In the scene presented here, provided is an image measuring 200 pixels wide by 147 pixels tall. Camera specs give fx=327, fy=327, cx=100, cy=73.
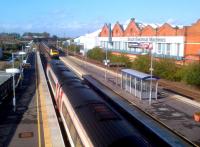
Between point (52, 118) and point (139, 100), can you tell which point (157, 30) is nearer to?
point (139, 100)

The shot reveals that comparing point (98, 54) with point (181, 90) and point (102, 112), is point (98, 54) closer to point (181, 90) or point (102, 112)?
point (181, 90)

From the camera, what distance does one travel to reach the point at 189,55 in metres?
52.3

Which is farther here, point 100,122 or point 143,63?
point 143,63

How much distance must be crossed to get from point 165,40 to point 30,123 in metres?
42.3

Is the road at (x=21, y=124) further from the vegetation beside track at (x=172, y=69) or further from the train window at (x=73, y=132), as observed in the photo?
the vegetation beside track at (x=172, y=69)

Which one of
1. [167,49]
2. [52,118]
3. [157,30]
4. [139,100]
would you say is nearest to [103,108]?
[52,118]

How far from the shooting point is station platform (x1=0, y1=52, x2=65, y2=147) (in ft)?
58.7

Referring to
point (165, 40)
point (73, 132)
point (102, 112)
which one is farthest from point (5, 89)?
point (165, 40)

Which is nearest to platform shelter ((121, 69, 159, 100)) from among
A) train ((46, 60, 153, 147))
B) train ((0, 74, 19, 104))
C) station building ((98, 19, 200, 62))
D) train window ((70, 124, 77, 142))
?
station building ((98, 19, 200, 62))

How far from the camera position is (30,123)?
21703mm

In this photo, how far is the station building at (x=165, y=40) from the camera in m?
52.8

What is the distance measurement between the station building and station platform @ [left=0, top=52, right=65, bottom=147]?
16.5m

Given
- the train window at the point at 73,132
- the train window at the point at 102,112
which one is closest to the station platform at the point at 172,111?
the train window at the point at 102,112

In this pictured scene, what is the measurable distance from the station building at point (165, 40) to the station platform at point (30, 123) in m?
16.5
